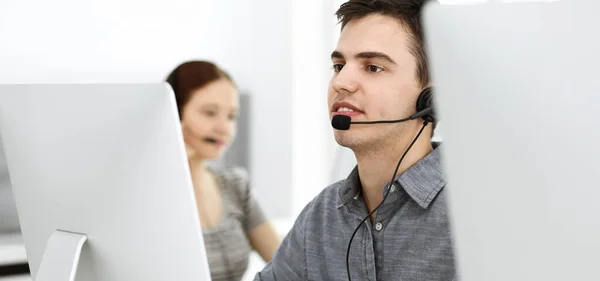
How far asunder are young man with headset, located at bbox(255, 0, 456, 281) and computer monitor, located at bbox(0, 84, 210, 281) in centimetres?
43

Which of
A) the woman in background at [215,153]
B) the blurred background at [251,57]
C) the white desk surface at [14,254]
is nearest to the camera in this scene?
the woman in background at [215,153]

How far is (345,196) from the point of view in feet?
4.37

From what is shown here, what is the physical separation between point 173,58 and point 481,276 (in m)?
3.26

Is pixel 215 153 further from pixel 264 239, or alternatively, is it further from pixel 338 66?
pixel 338 66

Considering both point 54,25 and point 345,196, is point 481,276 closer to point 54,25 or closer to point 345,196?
point 345,196

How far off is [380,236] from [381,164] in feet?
0.46

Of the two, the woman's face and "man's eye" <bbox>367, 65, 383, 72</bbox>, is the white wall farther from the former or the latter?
"man's eye" <bbox>367, 65, 383, 72</bbox>

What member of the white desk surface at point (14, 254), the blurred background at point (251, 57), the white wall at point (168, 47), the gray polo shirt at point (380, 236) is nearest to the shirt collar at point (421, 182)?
the gray polo shirt at point (380, 236)

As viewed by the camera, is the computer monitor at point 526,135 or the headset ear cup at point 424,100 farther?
the headset ear cup at point 424,100

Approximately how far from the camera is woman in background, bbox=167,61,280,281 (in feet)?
8.00

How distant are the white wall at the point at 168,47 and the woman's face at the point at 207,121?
3.89 feet

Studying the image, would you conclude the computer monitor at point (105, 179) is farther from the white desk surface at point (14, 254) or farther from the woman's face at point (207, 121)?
the white desk surface at point (14, 254)

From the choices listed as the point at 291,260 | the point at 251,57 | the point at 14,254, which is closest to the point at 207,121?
the point at 14,254

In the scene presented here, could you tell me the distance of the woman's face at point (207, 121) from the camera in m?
2.46
